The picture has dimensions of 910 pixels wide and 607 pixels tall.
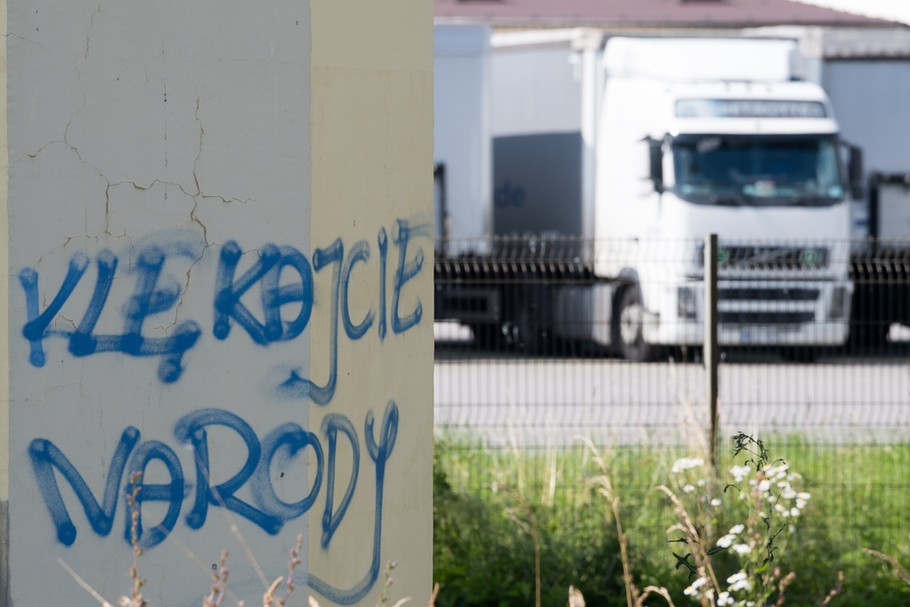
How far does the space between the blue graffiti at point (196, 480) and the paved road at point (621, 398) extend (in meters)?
3.14

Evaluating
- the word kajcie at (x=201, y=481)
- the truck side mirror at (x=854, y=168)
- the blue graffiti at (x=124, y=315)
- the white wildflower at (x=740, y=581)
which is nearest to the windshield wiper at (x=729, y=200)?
the truck side mirror at (x=854, y=168)

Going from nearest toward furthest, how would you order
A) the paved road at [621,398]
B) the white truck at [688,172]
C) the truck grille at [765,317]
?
the paved road at [621,398] < the truck grille at [765,317] < the white truck at [688,172]

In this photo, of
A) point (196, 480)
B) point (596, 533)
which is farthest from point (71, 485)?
point (596, 533)

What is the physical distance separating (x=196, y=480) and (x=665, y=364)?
472cm

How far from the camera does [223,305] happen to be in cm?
443

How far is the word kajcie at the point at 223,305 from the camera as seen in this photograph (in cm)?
432

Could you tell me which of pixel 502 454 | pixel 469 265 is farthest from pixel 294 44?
pixel 469 265

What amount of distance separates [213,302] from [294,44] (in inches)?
33.1

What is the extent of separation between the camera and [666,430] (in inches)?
317

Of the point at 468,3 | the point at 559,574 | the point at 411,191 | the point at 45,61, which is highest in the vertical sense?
the point at 468,3

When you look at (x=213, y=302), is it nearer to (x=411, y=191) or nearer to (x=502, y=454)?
(x=411, y=191)

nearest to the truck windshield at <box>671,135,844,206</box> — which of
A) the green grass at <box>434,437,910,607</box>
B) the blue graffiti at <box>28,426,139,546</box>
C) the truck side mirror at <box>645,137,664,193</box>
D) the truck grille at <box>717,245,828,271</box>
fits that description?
the truck side mirror at <box>645,137,664,193</box>

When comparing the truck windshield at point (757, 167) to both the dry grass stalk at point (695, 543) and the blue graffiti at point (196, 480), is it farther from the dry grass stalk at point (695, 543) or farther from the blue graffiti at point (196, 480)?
the blue graffiti at point (196, 480)

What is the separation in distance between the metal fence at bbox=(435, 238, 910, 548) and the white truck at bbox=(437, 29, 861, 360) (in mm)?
887
